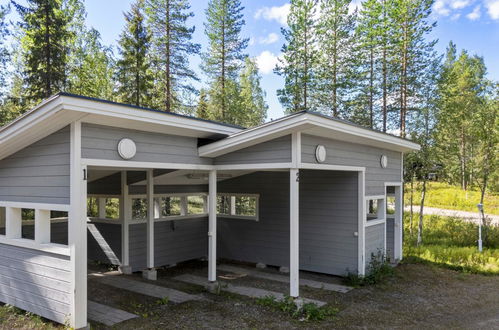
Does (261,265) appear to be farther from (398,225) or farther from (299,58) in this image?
(299,58)

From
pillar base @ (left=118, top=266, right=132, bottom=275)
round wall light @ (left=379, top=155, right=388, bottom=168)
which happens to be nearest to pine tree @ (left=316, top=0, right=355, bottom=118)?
round wall light @ (left=379, top=155, right=388, bottom=168)

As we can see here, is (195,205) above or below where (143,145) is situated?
below

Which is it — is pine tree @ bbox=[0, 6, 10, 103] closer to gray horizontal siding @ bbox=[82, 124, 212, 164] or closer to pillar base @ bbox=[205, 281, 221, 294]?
gray horizontal siding @ bbox=[82, 124, 212, 164]

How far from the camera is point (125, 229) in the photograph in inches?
315

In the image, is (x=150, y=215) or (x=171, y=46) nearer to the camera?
(x=150, y=215)

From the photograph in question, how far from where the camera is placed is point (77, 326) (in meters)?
4.41

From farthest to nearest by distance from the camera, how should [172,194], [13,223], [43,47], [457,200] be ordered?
[457,200], [43,47], [172,194], [13,223]

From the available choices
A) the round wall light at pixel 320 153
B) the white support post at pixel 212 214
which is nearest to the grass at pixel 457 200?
the round wall light at pixel 320 153

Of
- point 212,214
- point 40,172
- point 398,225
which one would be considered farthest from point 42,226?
point 398,225

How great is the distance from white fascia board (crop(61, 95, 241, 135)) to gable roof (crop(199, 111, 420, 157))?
1.18 feet

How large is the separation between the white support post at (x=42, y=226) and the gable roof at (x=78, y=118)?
1078 millimetres

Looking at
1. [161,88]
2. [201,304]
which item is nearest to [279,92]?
[161,88]

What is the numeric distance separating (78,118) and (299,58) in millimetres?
14194

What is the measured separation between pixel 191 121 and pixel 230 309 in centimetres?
322
